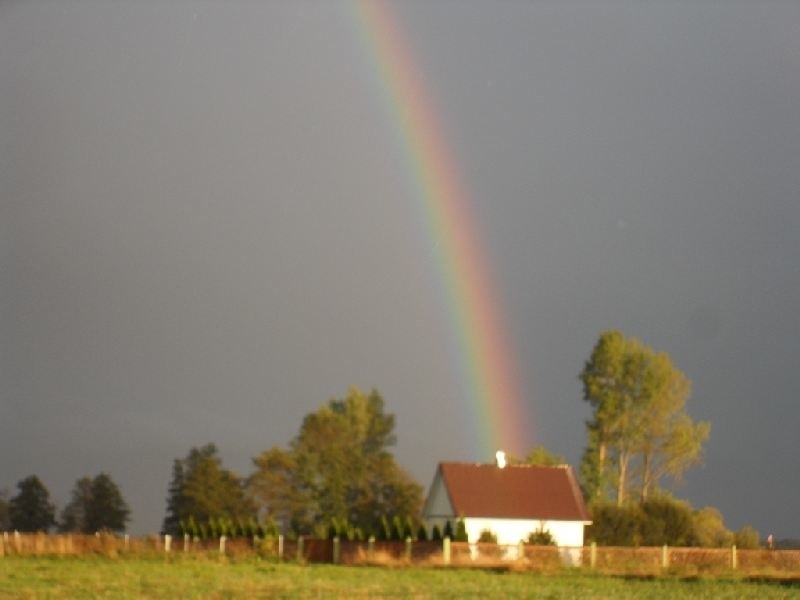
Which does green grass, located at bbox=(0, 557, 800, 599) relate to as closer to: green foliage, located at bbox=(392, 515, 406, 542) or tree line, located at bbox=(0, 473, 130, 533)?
green foliage, located at bbox=(392, 515, 406, 542)

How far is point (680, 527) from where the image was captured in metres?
56.0

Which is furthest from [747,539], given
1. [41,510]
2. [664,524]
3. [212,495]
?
[41,510]

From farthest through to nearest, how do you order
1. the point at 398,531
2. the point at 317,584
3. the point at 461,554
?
the point at 398,531
the point at 461,554
the point at 317,584

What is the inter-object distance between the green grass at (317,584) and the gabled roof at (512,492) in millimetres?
18884

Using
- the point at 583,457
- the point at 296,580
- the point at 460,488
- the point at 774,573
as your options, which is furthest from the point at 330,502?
the point at 296,580

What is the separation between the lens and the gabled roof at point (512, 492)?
2227 inches

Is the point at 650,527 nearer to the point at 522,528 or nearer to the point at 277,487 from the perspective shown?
the point at 522,528

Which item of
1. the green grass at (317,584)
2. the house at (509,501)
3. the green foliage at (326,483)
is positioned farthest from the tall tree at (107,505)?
the green grass at (317,584)

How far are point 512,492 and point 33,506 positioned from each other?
179 ft

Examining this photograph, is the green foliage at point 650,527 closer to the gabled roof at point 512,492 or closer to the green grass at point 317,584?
the gabled roof at point 512,492

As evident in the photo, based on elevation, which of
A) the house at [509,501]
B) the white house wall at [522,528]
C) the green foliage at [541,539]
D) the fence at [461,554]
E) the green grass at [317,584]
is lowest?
the green grass at [317,584]

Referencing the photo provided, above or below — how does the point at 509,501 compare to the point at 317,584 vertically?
above

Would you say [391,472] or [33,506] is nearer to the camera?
[391,472]

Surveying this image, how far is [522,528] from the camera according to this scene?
5681 centimetres
